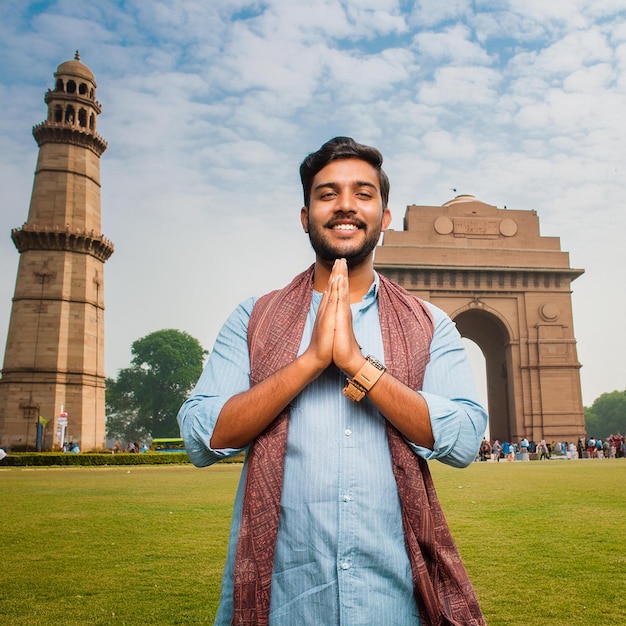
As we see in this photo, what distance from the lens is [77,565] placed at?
6.16 m

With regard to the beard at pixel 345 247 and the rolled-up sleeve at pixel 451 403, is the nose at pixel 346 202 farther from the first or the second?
the rolled-up sleeve at pixel 451 403

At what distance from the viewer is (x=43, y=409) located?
32.1 m

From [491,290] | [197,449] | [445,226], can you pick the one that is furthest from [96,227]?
[197,449]

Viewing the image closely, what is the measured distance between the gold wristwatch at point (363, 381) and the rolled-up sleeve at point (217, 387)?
1.35 ft

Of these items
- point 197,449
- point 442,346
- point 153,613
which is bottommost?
point 153,613

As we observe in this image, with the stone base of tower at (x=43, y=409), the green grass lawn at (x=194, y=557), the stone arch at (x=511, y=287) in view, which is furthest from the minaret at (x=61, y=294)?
the green grass lawn at (x=194, y=557)

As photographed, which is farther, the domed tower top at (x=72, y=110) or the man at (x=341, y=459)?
the domed tower top at (x=72, y=110)

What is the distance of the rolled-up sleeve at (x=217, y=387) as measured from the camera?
6.61 feet

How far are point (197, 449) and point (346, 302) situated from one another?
2.11 ft

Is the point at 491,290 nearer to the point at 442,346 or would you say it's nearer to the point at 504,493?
the point at 504,493

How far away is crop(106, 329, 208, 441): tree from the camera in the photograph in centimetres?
6956

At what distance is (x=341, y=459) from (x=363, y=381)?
243 mm

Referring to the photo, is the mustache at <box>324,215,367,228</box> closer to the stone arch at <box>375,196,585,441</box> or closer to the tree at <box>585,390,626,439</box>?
the stone arch at <box>375,196,585,441</box>

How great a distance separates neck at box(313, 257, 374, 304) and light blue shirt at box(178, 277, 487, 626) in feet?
1.09
